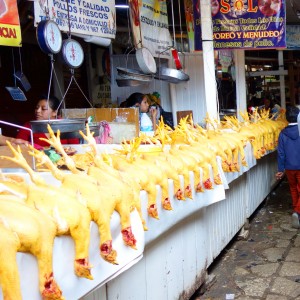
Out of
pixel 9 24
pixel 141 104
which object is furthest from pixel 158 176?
pixel 141 104

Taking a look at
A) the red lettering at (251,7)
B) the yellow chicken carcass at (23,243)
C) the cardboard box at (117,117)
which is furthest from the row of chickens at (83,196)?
the red lettering at (251,7)

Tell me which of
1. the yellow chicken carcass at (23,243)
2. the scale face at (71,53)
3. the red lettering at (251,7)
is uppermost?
the red lettering at (251,7)

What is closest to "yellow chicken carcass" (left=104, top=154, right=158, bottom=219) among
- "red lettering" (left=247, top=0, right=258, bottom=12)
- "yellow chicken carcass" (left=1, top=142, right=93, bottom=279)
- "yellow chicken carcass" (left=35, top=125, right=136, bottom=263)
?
"yellow chicken carcass" (left=35, top=125, right=136, bottom=263)

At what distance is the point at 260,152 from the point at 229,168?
1.76 metres

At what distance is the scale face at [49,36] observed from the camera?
189 inches

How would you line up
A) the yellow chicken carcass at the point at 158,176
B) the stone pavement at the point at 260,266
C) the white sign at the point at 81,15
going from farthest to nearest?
1. the white sign at the point at 81,15
2. the stone pavement at the point at 260,266
3. the yellow chicken carcass at the point at 158,176

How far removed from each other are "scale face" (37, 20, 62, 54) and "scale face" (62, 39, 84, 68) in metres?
0.22

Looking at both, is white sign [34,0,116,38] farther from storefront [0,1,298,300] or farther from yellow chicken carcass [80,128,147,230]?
yellow chicken carcass [80,128,147,230]

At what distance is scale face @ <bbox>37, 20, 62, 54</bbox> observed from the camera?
4789 mm

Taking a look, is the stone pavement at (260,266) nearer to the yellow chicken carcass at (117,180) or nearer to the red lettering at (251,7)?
the yellow chicken carcass at (117,180)

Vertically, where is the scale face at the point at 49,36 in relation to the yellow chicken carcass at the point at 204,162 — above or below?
above

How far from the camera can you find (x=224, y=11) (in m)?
8.29

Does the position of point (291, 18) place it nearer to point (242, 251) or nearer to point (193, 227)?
point (242, 251)

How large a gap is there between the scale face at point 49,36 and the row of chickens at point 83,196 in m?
1.50
